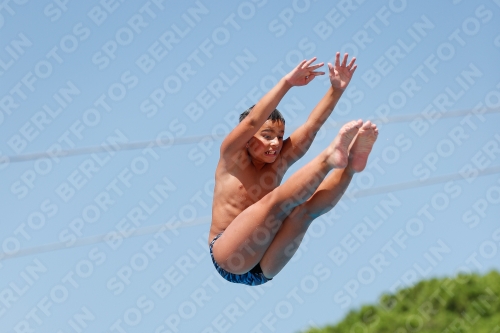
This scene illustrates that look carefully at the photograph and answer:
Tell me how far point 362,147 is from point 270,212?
671mm

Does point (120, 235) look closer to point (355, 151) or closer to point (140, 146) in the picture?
point (140, 146)

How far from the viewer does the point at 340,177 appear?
5.24 m

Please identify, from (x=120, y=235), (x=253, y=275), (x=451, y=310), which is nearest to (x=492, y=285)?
(x=451, y=310)

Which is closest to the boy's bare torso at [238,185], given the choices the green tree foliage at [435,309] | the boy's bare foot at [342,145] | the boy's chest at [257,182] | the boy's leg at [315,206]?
the boy's chest at [257,182]

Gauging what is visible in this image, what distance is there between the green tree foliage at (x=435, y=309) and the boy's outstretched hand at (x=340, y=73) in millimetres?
11888

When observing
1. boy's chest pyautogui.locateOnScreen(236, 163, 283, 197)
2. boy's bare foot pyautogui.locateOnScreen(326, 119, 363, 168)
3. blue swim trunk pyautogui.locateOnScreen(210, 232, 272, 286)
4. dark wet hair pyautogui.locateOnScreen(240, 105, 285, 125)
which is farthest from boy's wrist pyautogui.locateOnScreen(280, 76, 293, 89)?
blue swim trunk pyautogui.locateOnScreen(210, 232, 272, 286)

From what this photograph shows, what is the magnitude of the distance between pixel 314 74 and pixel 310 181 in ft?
2.67

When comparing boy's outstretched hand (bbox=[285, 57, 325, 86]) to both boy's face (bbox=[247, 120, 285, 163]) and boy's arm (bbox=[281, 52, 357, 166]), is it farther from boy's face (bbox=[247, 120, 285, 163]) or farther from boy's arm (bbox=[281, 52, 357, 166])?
boy's face (bbox=[247, 120, 285, 163])

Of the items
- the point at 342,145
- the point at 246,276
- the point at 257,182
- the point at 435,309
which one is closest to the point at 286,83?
the point at 342,145

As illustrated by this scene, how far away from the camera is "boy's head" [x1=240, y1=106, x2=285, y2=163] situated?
566 cm

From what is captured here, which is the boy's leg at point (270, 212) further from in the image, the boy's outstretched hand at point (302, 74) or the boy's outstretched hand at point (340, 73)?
the boy's outstretched hand at point (340, 73)

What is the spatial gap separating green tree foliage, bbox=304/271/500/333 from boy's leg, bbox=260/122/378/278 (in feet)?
38.6

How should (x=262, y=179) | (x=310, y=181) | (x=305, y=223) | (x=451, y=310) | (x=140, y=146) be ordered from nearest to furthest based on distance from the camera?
(x=310, y=181)
(x=305, y=223)
(x=262, y=179)
(x=140, y=146)
(x=451, y=310)

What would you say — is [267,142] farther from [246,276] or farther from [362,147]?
[246,276]
